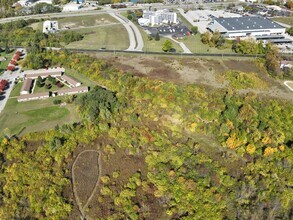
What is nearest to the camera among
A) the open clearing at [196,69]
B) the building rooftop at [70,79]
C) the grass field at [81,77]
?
the open clearing at [196,69]

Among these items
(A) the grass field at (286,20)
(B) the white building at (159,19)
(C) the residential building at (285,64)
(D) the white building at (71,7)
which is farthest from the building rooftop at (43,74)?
(A) the grass field at (286,20)

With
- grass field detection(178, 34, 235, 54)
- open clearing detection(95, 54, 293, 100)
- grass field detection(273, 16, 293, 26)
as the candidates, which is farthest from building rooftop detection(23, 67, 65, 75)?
grass field detection(273, 16, 293, 26)

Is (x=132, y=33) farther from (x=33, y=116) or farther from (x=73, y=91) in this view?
(x=33, y=116)

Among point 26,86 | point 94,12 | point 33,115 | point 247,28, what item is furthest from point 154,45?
point 94,12

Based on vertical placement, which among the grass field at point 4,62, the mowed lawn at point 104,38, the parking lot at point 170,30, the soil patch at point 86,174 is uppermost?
the parking lot at point 170,30

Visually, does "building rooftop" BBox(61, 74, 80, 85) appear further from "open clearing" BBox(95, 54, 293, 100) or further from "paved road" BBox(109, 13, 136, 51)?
"paved road" BBox(109, 13, 136, 51)

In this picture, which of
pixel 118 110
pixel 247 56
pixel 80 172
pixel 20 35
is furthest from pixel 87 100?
pixel 20 35

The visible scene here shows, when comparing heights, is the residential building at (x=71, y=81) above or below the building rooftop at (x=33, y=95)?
above

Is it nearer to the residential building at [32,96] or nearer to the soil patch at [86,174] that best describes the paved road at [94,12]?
the residential building at [32,96]
